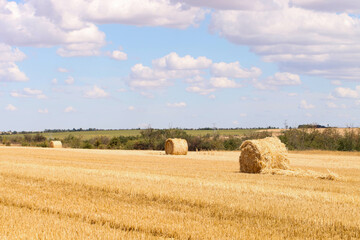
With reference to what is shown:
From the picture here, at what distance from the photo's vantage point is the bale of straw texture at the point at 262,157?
19.2 m

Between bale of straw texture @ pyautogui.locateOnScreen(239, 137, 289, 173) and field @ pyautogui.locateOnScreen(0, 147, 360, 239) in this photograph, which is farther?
bale of straw texture @ pyautogui.locateOnScreen(239, 137, 289, 173)

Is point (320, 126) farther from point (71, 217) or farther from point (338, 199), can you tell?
point (71, 217)

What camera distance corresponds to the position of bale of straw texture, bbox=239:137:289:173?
63.0ft

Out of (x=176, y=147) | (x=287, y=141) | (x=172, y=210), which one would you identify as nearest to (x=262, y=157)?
(x=172, y=210)

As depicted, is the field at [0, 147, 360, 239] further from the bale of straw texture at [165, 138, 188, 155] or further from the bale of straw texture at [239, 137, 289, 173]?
the bale of straw texture at [165, 138, 188, 155]

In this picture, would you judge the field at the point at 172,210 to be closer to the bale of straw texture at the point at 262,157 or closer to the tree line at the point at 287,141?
the bale of straw texture at the point at 262,157

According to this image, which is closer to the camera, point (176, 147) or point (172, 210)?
point (172, 210)

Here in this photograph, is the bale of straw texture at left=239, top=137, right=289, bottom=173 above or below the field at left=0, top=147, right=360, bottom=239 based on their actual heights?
above

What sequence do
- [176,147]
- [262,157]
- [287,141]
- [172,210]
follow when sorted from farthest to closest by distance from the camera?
[287,141] → [176,147] → [262,157] → [172,210]

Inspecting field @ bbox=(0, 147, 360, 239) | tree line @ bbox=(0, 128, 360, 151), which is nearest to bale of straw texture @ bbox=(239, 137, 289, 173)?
field @ bbox=(0, 147, 360, 239)

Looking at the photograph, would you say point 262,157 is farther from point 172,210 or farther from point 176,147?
point 176,147

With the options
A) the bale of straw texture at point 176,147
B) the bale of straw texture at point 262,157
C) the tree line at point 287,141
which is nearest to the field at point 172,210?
the bale of straw texture at point 262,157

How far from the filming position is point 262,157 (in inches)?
756

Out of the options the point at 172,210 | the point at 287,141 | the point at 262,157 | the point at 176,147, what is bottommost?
the point at 172,210
